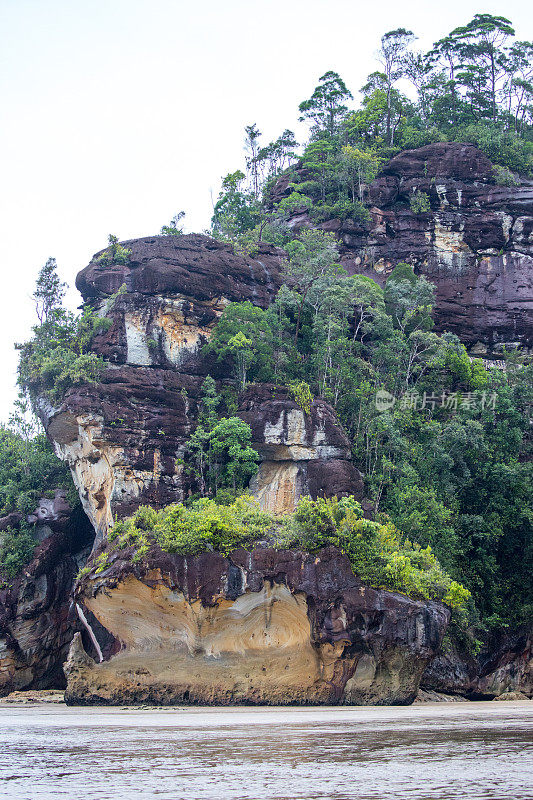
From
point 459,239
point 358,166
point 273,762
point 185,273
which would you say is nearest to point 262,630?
point 273,762

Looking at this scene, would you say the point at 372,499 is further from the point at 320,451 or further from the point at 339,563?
the point at 339,563

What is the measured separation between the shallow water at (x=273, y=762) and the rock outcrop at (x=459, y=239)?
29.1 m

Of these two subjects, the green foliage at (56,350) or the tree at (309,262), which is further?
the tree at (309,262)

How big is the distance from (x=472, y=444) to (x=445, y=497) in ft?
8.38

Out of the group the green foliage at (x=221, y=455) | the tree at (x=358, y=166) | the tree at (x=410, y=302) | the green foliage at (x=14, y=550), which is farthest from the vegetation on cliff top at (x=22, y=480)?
the tree at (x=358, y=166)

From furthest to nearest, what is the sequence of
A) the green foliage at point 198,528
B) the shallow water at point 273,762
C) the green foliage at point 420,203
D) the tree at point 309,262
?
the green foliage at point 420,203 → the tree at point 309,262 → the green foliage at point 198,528 → the shallow water at point 273,762

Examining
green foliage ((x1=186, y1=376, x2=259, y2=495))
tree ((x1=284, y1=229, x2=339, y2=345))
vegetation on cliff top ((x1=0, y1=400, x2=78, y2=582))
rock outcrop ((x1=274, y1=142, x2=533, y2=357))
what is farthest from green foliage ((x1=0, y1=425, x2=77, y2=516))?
rock outcrop ((x1=274, y1=142, x2=533, y2=357))

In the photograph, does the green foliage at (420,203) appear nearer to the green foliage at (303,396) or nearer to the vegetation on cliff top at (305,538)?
the green foliage at (303,396)

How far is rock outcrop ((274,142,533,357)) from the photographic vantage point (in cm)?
3984

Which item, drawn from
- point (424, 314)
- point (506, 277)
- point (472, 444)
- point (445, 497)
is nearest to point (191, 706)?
point (445, 497)

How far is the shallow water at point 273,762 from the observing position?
6.61 m

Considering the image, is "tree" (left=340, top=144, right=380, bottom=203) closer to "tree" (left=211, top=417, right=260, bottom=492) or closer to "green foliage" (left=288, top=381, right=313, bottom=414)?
"green foliage" (left=288, top=381, right=313, bottom=414)

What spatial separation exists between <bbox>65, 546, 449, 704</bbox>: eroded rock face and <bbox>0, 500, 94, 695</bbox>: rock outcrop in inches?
238
